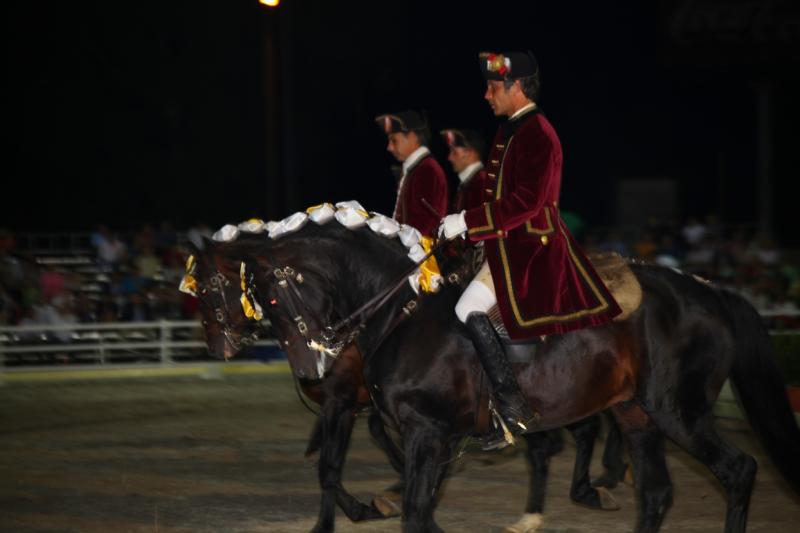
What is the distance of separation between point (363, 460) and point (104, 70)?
14.8 m

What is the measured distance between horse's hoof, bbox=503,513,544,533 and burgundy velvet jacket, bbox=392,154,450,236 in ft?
6.55

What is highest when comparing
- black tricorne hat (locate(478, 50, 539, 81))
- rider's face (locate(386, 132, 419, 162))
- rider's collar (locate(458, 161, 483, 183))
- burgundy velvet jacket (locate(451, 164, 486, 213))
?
black tricorne hat (locate(478, 50, 539, 81))

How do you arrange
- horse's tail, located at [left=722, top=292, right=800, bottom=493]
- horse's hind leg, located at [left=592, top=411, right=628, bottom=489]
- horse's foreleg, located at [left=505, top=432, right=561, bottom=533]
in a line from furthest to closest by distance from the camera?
horse's hind leg, located at [left=592, top=411, right=628, bottom=489]
horse's foreleg, located at [left=505, top=432, right=561, bottom=533]
horse's tail, located at [left=722, top=292, right=800, bottom=493]

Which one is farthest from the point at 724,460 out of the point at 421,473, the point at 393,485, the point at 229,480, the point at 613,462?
the point at 229,480

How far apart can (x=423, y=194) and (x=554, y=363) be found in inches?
85.9

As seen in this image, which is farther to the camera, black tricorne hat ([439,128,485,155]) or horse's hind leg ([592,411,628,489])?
black tricorne hat ([439,128,485,155])

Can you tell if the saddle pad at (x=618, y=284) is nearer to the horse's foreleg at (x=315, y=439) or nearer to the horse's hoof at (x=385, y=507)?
the horse's hoof at (x=385, y=507)

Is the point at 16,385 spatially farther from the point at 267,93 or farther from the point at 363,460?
the point at 363,460

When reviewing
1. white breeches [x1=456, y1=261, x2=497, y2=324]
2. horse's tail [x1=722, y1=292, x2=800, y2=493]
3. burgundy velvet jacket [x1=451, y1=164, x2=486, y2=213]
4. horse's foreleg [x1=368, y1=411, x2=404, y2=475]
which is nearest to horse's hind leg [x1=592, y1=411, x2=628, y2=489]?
horse's foreleg [x1=368, y1=411, x2=404, y2=475]

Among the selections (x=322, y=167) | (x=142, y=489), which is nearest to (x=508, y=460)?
(x=142, y=489)

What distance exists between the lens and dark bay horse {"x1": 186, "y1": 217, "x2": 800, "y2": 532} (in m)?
5.60

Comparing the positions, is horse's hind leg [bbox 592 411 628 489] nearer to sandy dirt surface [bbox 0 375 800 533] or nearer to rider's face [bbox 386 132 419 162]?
sandy dirt surface [bbox 0 375 800 533]

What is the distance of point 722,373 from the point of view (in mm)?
6262

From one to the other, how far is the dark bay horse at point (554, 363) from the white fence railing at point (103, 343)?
910 cm
